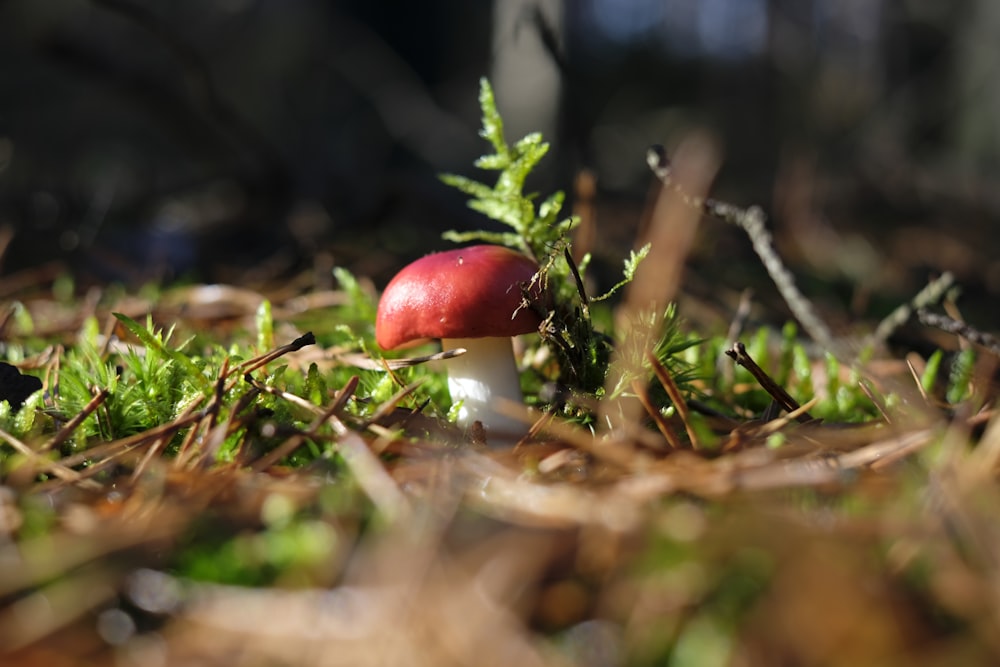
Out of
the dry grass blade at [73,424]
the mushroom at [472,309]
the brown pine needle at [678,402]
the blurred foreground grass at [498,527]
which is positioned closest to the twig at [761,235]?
the blurred foreground grass at [498,527]

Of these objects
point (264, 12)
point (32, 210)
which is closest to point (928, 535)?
point (32, 210)

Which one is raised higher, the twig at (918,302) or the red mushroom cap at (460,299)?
the red mushroom cap at (460,299)

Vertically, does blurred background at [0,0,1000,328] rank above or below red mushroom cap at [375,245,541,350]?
below

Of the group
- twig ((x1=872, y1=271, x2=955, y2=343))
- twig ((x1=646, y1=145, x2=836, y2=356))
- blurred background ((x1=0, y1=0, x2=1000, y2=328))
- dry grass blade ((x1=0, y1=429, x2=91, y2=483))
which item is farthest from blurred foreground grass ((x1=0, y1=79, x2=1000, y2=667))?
blurred background ((x1=0, y1=0, x2=1000, y2=328))

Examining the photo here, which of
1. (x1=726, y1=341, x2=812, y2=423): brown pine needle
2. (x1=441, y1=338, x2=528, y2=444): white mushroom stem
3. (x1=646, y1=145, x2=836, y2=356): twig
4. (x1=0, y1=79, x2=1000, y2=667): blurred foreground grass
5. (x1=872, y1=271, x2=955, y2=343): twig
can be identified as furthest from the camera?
(x1=872, y1=271, x2=955, y2=343): twig

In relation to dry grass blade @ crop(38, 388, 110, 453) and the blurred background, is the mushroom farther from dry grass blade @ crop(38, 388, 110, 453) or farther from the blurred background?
the blurred background

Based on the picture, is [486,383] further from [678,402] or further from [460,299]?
[678,402]

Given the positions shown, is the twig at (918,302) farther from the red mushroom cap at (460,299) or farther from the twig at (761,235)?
the red mushroom cap at (460,299)

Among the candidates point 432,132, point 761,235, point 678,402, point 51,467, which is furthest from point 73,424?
point 432,132
